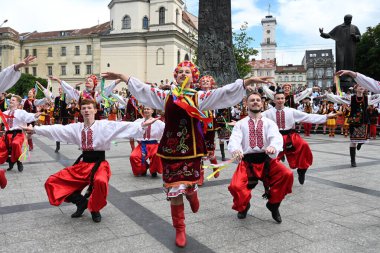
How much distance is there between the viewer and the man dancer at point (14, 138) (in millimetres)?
7555

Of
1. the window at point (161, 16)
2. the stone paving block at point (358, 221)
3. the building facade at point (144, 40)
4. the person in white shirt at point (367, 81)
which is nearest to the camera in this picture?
the stone paving block at point (358, 221)

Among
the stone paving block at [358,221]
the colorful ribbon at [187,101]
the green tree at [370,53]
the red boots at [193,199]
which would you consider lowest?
the stone paving block at [358,221]

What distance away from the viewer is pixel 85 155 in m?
4.76

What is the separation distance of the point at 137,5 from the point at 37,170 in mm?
48386

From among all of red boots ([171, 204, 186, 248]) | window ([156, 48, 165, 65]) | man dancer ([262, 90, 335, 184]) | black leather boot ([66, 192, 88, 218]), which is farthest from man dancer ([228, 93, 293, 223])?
window ([156, 48, 165, 65])

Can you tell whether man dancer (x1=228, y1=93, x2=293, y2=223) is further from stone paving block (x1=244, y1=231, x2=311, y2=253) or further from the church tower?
the church tower

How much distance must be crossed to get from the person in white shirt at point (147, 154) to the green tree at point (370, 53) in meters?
36.2

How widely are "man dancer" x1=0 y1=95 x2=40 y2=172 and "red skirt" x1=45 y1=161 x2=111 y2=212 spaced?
11.5ft

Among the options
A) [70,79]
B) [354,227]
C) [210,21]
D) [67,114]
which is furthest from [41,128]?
[70,79]

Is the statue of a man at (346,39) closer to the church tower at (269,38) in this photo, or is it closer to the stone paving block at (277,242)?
the stone paving block at (277,242)

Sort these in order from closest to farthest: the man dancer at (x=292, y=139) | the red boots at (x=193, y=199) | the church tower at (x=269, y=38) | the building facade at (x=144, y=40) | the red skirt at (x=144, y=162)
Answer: the red boots at (x=193, y=199)
the man dancer at (x=292, y=139)
the red skirt at (x=144, y=162)
the building facade at (x=144, y=40)
the church tower at (x=269, y=38)

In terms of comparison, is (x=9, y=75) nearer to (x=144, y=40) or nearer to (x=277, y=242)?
(x=277, y=242)

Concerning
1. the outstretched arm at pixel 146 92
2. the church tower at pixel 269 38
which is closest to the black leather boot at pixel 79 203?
the outstretched arm at pixel 146 92

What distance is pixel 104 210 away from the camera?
4953 mm
